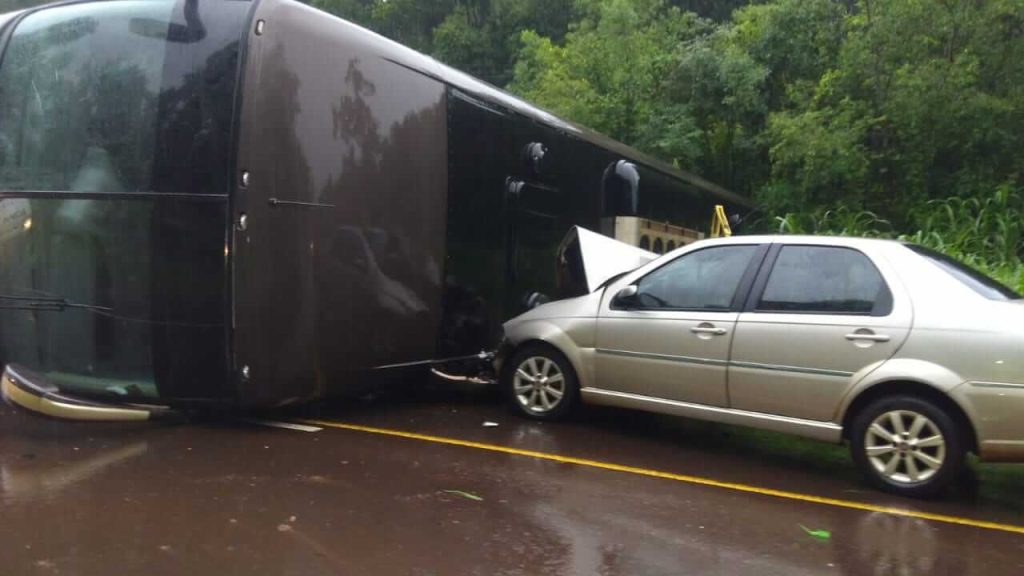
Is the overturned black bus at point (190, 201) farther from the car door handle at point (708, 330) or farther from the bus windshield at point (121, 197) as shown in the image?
the car door handle at point (708, 330)

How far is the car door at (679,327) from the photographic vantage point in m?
6.41

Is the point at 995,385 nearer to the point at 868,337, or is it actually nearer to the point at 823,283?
the point at 868,337

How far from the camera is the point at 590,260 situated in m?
8.38

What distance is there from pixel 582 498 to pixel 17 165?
4.69 meters

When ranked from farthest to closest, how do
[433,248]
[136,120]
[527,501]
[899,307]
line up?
[433,248] → [136,120] → [899,307] → [527,501]

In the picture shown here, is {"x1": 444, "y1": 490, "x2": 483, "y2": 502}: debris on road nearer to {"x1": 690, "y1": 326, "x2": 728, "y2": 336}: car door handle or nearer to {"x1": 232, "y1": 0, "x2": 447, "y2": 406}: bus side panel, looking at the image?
{"x1": 232, "y1": 0, "x2": 447, "y2": 406}: bus side panel

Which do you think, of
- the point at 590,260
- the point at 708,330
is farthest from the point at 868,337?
the point at 590,260

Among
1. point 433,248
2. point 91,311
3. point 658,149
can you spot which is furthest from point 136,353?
point 658,149

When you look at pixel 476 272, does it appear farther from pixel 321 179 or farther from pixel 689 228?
pixel 689 228

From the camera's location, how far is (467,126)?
26.5 feet

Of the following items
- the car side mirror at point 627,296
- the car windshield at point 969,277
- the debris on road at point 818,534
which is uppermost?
the car windshield at point 969,277

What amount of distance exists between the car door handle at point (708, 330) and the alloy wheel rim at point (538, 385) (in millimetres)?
1339

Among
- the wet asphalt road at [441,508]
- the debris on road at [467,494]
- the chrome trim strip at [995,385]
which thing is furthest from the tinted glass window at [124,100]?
the chrome trim strip at [995,385]

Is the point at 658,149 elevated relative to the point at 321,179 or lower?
elevated
